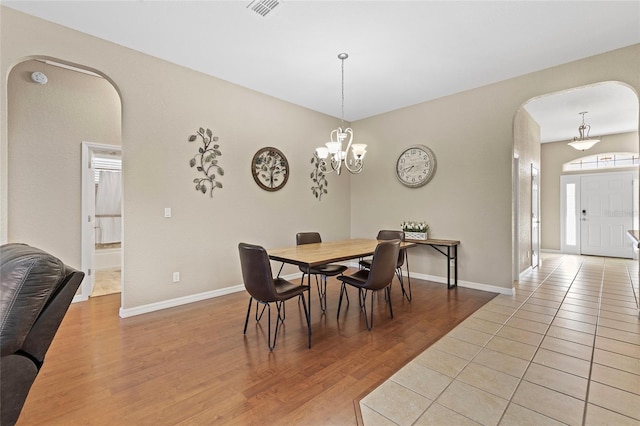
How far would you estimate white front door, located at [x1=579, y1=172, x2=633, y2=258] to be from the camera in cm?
648

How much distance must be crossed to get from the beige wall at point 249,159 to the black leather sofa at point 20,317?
1933 mm

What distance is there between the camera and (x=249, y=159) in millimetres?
4195

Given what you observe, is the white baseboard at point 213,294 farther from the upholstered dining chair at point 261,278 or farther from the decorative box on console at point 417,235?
the upholstered dining chair at point 261,278

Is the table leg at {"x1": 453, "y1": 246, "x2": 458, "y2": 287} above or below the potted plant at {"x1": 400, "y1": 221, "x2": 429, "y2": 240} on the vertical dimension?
below

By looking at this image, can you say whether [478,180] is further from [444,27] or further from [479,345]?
[479,345]

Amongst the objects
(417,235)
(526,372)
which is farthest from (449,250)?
(526,372)

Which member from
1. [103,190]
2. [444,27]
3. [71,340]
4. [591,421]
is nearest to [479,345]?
[591,421]

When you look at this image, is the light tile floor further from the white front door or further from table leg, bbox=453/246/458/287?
the white front door

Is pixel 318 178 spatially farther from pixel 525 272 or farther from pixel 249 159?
Result: pixel 525 272

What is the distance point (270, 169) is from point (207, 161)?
3.23 ft

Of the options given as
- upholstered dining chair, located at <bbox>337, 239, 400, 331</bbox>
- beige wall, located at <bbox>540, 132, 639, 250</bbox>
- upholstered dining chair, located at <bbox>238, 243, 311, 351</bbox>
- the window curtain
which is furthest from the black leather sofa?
beige wall, located at <bbox>540, 132, 639, 250</bbox>

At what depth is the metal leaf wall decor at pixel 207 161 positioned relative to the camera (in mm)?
3668

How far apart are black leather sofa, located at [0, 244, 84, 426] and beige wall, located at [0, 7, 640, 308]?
1.93 m

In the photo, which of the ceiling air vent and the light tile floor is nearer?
the light tile floor
